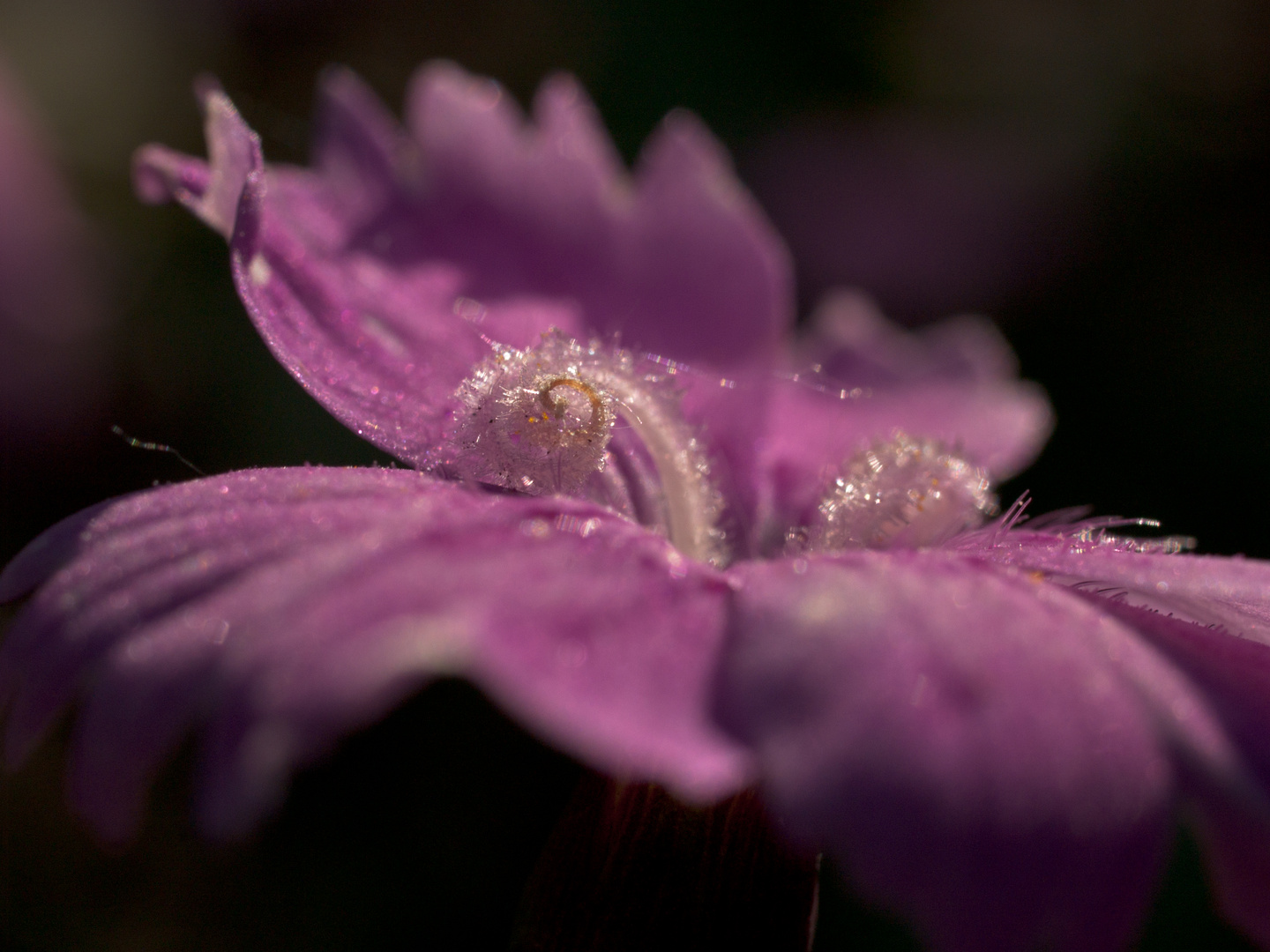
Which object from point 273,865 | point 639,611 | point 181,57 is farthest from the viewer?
point 181,57

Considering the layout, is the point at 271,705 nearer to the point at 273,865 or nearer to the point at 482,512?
the point at 482,512

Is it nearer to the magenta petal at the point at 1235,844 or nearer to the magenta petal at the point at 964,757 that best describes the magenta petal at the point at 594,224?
the magenta petal at the point at 964,757

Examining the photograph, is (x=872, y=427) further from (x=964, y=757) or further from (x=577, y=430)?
(x=964, y=757)

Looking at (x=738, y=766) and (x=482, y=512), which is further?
(x=482, y=512)

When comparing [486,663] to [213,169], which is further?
[213,169]

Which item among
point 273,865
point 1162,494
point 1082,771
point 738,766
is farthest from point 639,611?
point 1162,494

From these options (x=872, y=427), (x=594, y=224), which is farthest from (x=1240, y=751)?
(x=594, y=224)
